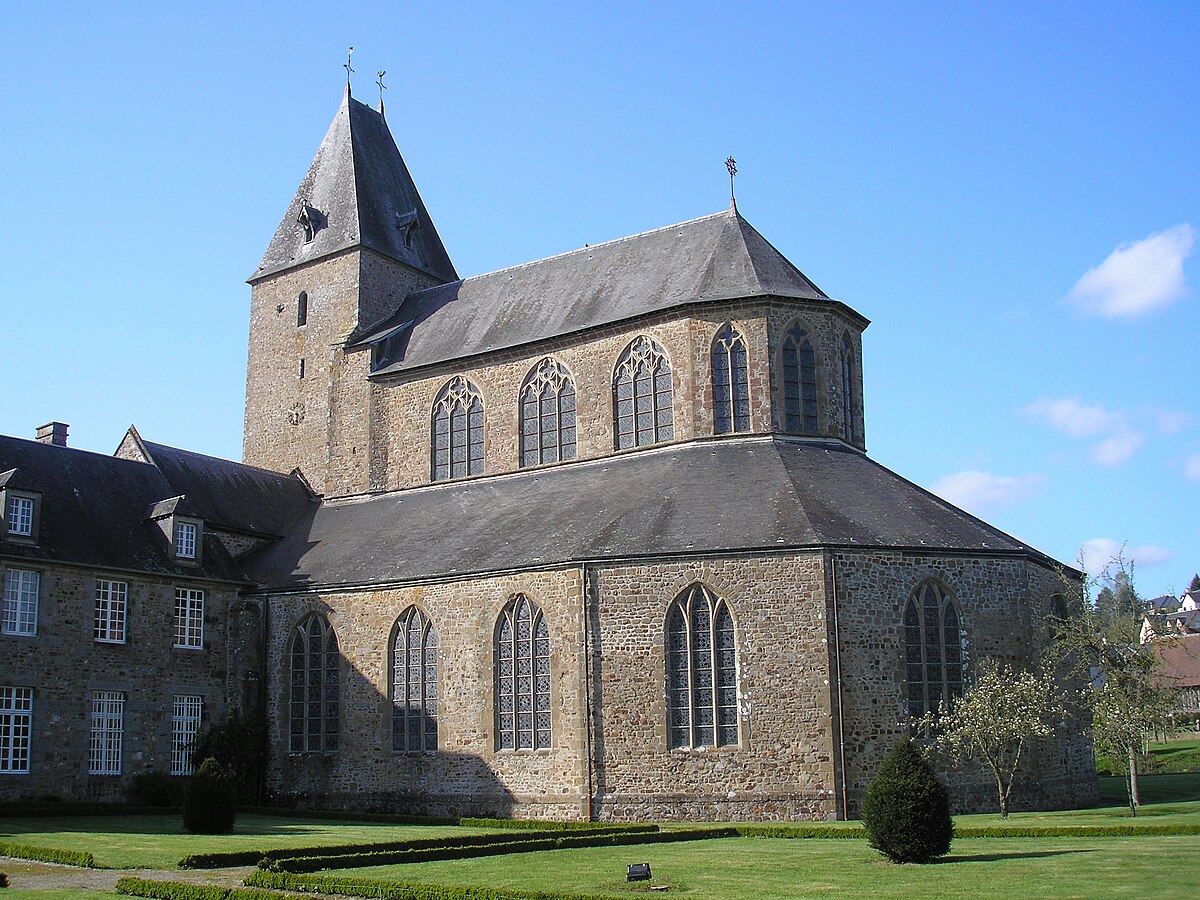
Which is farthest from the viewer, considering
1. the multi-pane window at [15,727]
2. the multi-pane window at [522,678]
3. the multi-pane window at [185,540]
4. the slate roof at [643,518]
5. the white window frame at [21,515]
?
the multi-pane window at [185,540]

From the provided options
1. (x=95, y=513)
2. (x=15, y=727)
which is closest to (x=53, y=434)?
(x=95, y=513)

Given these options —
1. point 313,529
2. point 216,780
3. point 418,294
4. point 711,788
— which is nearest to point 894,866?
point 711,788

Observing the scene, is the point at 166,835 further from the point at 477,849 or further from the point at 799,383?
the point at 799,383

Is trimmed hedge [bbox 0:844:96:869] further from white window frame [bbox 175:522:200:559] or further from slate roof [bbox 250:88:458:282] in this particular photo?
slate roof [bbox 250:88:458:282]

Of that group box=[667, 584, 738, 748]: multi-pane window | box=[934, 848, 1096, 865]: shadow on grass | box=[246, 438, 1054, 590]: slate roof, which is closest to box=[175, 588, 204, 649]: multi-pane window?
box=[246, 438, 1054, 590]: slate roof

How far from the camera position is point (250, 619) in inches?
1344

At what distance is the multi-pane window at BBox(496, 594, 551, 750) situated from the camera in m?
28.6

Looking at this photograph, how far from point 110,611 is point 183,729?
3908 millimetres

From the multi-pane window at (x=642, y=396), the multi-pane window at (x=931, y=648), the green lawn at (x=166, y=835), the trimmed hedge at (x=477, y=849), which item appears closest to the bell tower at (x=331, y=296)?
the multi-pane window at (x=642, y=396)

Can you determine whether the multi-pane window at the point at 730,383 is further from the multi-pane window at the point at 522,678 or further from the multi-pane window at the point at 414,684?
the multi-pane window at the point at 414,684

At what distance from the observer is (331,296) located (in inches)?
1686

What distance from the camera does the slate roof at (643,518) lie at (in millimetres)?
27812

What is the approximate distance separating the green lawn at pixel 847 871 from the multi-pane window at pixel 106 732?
604 inches

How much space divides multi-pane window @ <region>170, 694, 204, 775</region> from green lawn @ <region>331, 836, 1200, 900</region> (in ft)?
52.3
